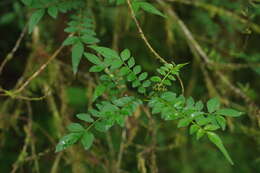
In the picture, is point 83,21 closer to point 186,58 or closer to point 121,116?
point 121,116

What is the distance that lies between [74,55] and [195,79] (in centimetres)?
117

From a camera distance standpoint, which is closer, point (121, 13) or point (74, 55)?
point (74, 55)

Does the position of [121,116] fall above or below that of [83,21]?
below

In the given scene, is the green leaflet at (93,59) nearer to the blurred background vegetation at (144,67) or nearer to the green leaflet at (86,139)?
the green leaflet at (86,139)

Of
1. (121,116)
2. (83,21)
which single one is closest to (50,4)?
(83,21)

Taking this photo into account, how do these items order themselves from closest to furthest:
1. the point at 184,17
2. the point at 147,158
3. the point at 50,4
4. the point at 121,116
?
the point at 121,116 → the point at 50,4 → the point at 147,158 → the point at 184,17

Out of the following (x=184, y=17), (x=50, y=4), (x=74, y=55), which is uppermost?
(x=50, y=4)

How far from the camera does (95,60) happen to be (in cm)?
104

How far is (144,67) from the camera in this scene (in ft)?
7.23

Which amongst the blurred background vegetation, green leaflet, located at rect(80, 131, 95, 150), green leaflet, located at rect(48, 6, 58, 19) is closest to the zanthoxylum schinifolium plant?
green leaflet, located at rect(80, 131, 95, 150)

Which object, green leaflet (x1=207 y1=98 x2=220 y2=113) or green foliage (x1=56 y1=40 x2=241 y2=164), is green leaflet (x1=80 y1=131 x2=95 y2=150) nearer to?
green foliage (x1=56 y1=40 x2=241 y2=164)

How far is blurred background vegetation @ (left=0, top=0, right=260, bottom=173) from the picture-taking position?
1602mm

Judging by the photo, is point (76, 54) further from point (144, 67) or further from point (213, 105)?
point (144, 67)

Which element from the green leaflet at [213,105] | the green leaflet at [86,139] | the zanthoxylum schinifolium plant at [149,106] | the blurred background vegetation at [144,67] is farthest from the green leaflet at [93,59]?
the blurred background vegetation at [144,67]
